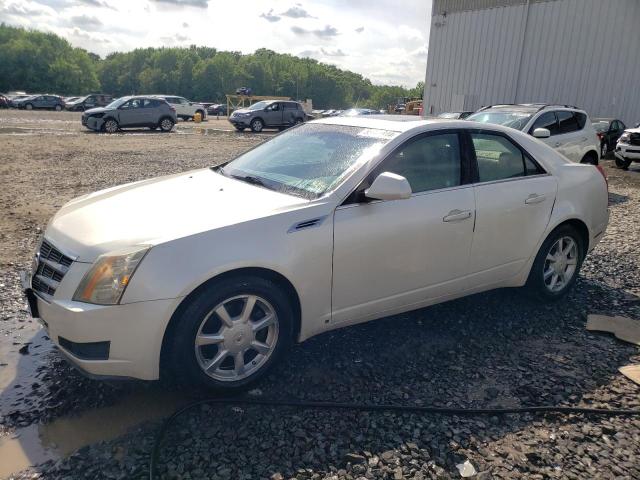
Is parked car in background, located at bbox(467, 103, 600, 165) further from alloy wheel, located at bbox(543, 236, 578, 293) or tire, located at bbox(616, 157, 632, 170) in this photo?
alloy wheel, located at bbox(543, 236, 578, 293)

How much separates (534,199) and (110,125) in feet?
71.8

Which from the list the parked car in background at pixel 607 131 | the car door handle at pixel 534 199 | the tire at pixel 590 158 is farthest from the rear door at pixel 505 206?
the parked car in background at pixel 607 131

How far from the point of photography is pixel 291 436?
2.69 meters

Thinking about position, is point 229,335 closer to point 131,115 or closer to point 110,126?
point 110,126

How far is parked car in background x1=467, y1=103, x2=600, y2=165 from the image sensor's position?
9.23 metres

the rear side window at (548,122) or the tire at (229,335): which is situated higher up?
the rear side window at (548,122)

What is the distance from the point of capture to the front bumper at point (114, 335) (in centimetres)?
260

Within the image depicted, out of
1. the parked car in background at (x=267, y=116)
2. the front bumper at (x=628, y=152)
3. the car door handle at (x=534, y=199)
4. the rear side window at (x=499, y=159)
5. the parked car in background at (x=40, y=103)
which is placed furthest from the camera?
the parked car in background at (x=40, y=103)

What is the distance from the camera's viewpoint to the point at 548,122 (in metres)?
9.39

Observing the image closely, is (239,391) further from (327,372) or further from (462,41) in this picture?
(462,41)

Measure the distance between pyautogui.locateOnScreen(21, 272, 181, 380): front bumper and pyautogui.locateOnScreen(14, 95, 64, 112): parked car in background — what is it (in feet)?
Result: 165

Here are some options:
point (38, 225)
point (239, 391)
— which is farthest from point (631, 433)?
point (38, 225)

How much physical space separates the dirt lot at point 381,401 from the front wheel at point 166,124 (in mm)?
20855

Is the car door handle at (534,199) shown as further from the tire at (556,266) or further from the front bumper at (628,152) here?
the front bumper at (628,152)
